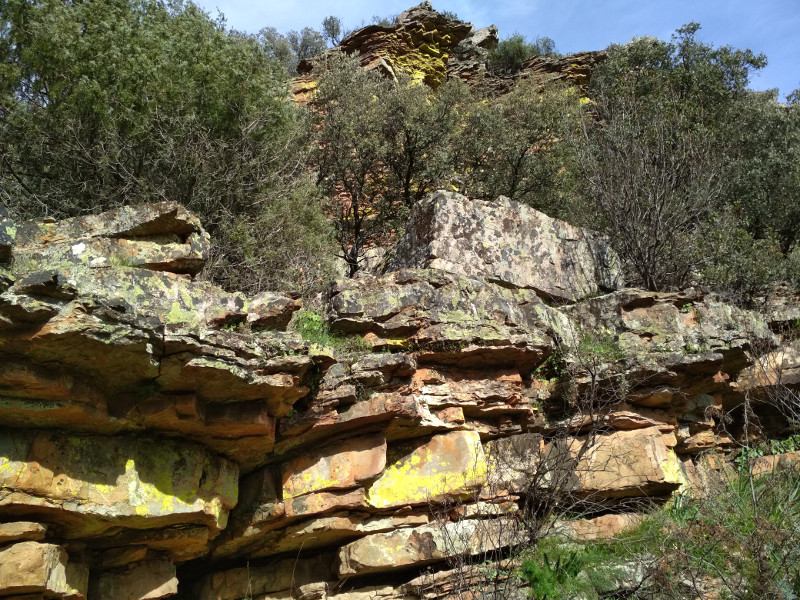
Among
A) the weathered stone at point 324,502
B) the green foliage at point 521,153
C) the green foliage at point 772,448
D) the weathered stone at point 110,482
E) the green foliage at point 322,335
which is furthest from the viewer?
the green foliage at point 521,153

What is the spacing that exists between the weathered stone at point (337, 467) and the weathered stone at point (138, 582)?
1.34 meters

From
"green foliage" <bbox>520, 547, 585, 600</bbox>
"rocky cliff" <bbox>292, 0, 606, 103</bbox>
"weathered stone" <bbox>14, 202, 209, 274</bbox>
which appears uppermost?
"rocky cliff" <bbox>292, 0, 606, 103</bbox>

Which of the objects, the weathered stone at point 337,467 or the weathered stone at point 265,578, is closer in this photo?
the weathered stone at point 337,467

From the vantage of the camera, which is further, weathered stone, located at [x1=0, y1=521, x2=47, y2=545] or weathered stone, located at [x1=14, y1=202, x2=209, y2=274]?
weathered stone, located at [x1=14, y1=202, x2=209, y2=274]

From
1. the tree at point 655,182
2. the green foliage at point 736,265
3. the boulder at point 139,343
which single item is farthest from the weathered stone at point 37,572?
the green foliage at point 736,265

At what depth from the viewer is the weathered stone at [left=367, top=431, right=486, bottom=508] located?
7.19 metres

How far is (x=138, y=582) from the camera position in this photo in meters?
6.54

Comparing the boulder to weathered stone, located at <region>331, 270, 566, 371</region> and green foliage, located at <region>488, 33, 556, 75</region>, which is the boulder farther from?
green foliage, located at <region>488, 33, 556, 75</region>

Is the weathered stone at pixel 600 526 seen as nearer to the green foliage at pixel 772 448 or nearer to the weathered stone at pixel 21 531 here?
the green foliage at pixel 772 448

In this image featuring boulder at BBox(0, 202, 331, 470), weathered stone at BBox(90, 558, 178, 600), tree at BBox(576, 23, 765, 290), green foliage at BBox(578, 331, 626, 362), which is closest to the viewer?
boulder at BBox(0, 202, 331, 470)

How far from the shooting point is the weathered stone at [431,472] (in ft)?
23.6

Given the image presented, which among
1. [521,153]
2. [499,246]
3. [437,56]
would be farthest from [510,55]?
[499,246]

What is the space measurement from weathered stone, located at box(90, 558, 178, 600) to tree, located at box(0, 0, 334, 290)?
4.81 m

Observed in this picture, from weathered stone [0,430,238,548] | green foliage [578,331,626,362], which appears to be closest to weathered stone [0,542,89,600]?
weathered stone [0,430,238,548]
